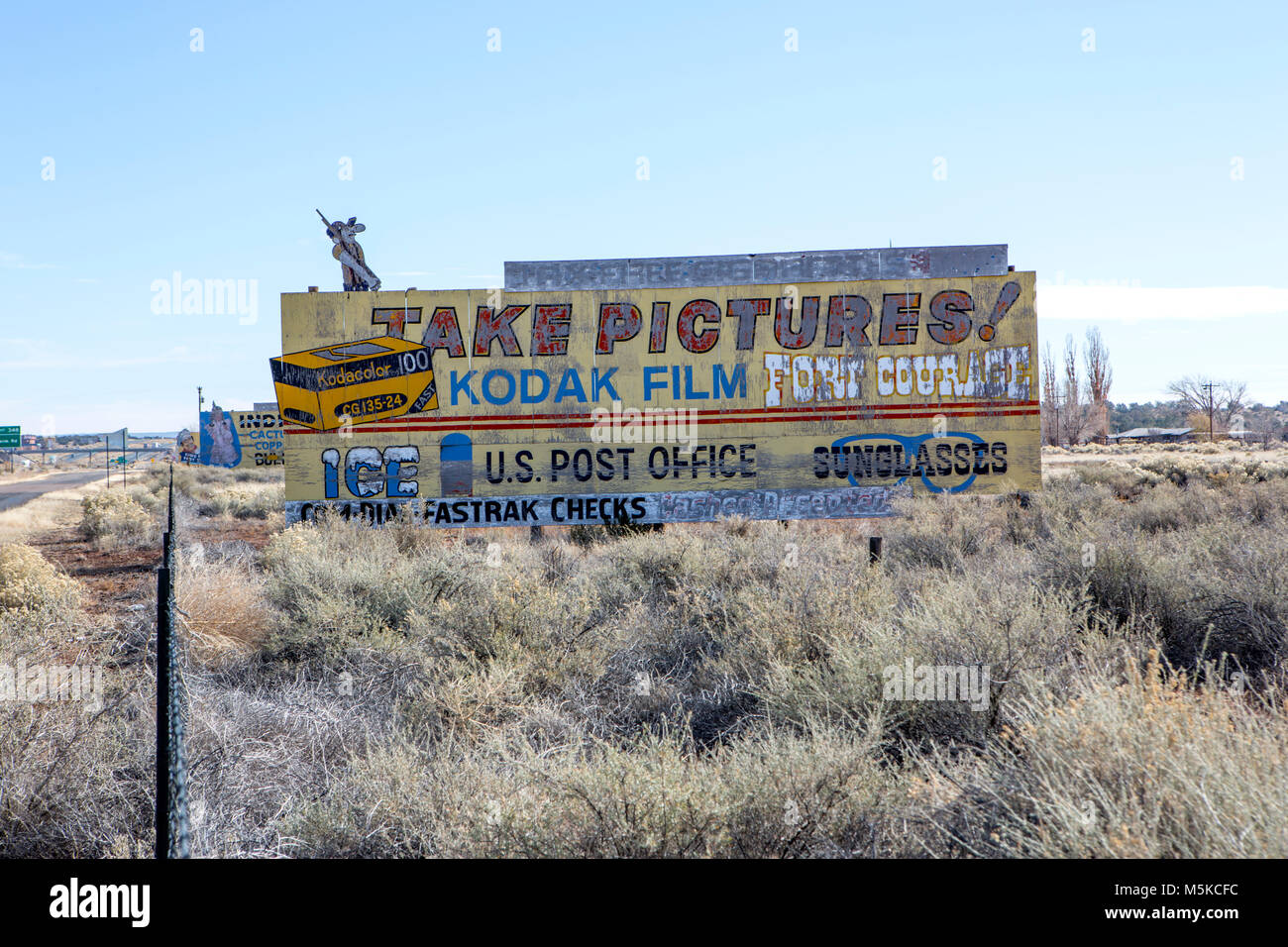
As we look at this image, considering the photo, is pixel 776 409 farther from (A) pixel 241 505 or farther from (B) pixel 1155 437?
(B) pixel 1155 437

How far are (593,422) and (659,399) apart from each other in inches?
49.0

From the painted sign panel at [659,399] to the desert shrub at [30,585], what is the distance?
14.6 feet

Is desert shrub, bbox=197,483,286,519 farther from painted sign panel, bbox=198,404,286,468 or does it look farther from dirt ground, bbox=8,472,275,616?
painted sign panel, bbox=198,404,286,468

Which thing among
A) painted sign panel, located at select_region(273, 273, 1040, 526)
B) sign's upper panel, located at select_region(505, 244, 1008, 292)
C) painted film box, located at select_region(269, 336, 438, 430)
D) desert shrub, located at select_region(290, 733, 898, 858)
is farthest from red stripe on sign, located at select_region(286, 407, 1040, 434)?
desert shrub, located at select_region(290, 733, 898, 858)

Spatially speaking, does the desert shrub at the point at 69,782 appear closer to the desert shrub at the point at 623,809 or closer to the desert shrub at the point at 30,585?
the desert shrub at the point at 623,809

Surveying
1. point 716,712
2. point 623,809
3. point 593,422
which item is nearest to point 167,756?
point 623,809

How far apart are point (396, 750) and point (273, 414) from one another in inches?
2323

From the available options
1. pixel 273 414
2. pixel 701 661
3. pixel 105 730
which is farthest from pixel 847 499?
pixel 273 414

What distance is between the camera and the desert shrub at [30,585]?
836cm

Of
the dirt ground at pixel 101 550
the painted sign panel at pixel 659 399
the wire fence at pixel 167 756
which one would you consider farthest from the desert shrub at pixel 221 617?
the painted sign panel at pixel 659 399

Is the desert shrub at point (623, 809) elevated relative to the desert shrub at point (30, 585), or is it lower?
lower

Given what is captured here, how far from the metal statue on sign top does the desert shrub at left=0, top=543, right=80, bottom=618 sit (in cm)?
675

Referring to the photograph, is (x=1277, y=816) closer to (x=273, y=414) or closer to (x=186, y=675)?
(x=186, y=675)

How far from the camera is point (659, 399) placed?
44.6 ft
